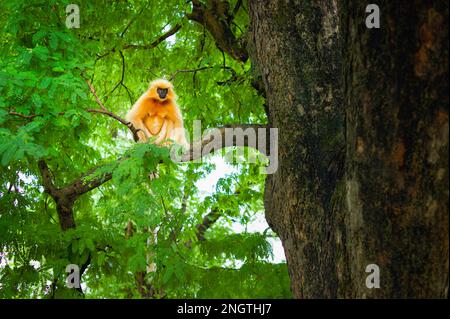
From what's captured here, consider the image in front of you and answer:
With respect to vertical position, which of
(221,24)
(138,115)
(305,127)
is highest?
(221,24)

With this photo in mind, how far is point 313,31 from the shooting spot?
4.51 metres

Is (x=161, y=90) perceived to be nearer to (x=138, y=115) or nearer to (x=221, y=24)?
(x=138, y=115)

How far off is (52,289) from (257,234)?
7.55 feet

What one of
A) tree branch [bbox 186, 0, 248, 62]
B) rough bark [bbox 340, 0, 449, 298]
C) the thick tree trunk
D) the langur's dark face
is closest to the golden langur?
the langur's dark face

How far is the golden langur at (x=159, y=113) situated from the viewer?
8.88 meters

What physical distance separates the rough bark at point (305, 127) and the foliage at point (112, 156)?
1.08 metres

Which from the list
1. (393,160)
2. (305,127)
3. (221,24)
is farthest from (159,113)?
(393,160)

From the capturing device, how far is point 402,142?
116 inches

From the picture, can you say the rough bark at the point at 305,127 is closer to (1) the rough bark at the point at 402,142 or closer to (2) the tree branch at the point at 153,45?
(1) the rough bark at the point at 402,142

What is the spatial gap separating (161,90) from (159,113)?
0.44 meters

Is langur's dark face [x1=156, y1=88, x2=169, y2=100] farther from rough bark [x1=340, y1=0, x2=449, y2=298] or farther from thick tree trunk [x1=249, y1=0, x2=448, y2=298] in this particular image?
rough bark [x1=340, y1=0, x2=449, y2=298]

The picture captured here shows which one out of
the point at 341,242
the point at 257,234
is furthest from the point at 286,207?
the point at 257,234

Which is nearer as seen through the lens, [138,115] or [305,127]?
[305,127]
